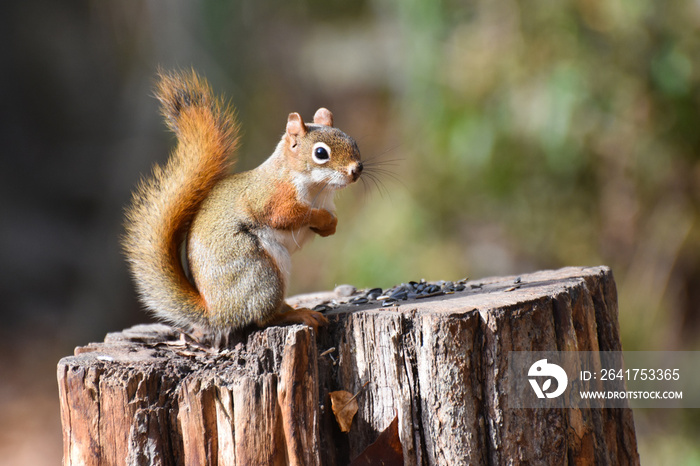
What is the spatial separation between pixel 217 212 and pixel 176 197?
96 millimetres

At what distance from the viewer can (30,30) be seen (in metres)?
4.33

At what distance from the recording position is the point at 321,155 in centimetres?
141

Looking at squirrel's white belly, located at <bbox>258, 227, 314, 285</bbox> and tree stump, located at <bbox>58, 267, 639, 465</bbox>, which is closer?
tree stump, located at <bbox>58, 267, 639, 465</bbox>

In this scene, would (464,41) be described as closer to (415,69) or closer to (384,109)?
(415,69)

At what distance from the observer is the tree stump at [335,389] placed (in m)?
1.18

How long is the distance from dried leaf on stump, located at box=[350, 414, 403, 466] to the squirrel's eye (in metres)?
0.57

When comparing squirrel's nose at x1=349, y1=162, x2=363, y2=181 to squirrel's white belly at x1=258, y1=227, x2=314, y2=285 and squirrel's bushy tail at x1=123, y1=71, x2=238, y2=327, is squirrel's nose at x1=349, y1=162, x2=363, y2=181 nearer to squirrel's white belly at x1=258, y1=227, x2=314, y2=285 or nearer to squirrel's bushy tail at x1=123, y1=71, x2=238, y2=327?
squirrel's white belly at x1=258, y1=227, x2=314, y2=285

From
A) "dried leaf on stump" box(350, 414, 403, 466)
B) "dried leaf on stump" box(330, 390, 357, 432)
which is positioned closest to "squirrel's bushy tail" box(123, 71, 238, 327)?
"dried leaf on stump" box(330, 390, 357, 432)

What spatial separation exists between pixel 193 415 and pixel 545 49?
6.97ft

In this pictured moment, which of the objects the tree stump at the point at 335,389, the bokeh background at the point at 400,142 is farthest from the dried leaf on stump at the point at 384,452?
the bokeh background at the point at 400,142

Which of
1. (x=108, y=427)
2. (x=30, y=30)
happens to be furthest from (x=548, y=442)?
(x=30, y=30)

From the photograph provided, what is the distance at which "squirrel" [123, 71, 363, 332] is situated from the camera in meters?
1.36

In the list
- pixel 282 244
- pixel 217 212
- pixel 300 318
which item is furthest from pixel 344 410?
pixel 217 212

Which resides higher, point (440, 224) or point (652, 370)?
point (440, 224)
